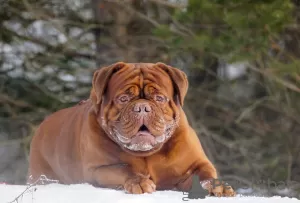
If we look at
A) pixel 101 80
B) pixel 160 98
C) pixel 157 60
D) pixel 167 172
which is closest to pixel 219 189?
pixel 167 172

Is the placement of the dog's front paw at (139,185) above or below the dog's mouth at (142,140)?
below

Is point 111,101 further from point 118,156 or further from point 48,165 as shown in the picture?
point 48,165

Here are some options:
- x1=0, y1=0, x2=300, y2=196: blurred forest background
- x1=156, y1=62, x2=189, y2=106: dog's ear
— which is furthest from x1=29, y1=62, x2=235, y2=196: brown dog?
x1=0, y1=0, x2=300, y2=196: blurred forest background

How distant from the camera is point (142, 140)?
5.72 feet

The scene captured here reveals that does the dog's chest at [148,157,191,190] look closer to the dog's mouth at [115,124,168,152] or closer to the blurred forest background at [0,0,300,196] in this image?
the dog's mouth at [115,124,168,152]

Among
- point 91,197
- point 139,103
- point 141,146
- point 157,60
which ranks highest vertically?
point 157,60

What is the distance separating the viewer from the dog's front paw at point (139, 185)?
1.77 metres

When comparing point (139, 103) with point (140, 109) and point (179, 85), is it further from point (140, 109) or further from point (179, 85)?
point (179, 85)

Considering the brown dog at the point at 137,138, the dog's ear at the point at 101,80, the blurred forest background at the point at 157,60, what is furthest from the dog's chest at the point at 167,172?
the blurred forest background at the point at 157,60

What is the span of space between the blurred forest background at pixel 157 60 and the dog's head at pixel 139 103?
3243 mm

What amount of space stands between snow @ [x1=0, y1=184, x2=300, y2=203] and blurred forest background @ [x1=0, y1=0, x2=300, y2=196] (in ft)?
11.3

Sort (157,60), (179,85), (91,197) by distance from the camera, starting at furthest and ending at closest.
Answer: (157,60), (179,85), (91,197)

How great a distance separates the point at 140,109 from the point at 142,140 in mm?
80

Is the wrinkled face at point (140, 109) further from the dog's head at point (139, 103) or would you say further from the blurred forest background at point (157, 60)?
the blurred forest background at point (157, 60)
